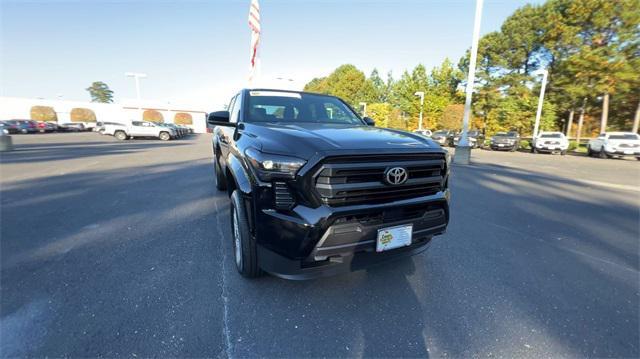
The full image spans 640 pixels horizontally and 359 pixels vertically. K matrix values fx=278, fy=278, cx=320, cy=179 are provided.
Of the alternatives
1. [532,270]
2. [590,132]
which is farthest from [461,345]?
[590,132]

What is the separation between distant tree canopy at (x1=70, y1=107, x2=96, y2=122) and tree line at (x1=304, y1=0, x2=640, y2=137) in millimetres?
47114

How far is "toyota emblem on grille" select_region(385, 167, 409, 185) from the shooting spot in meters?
2.06

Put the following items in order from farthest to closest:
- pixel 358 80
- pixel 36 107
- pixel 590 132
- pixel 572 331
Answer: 1. pixel 358 80
2. pixel 36 107
3. pixel 590 132
4. pixel 572 331

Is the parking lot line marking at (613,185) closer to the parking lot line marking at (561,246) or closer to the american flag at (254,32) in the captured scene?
the parking lot line marking at (561,246)

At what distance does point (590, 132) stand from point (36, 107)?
3117 inches

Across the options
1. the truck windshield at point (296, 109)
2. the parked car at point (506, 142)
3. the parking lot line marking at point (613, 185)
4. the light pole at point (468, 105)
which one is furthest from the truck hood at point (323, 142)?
the parked car at point (506, 142)

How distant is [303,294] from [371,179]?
1.19 metres

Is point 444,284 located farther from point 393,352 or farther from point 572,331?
point 393,352

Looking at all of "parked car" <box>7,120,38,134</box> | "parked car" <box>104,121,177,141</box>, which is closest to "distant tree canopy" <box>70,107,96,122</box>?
"parked car" <box>7,120,38,134</box>

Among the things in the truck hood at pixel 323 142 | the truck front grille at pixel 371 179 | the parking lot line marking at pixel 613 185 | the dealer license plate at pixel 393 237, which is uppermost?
the truck hood at pixel 323 142

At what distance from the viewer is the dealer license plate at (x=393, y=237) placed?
2.03m

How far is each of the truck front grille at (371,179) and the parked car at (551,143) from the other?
23.1 metres

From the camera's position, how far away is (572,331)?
81.7 inches

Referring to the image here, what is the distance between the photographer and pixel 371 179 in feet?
6.75
